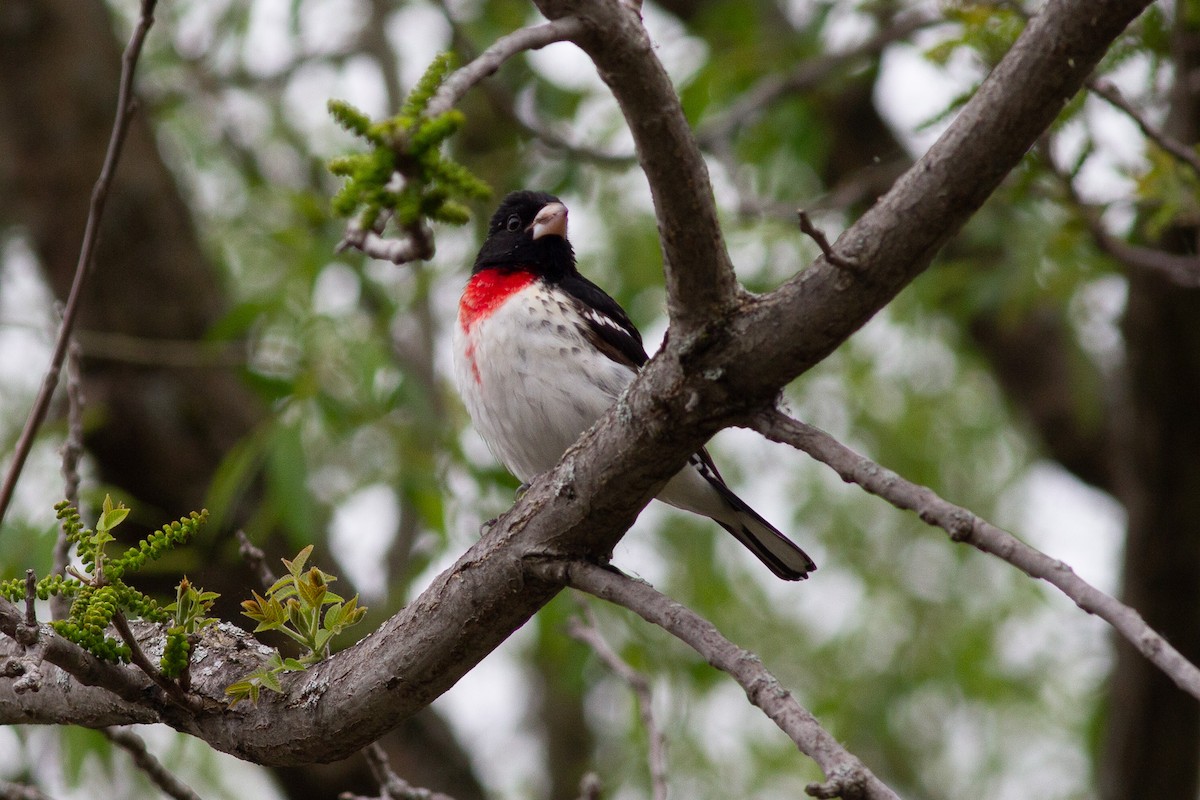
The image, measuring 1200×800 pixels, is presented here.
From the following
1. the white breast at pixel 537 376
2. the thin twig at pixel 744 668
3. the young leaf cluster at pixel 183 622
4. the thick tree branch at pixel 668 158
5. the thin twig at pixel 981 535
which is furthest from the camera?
the white breast at pixel 537 376

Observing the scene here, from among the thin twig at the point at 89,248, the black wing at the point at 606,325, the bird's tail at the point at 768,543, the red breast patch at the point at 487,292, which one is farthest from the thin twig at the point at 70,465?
the bird's tail at the point at 768,543

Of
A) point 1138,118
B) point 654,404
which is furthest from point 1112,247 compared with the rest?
point 654,404

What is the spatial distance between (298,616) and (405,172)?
135cm

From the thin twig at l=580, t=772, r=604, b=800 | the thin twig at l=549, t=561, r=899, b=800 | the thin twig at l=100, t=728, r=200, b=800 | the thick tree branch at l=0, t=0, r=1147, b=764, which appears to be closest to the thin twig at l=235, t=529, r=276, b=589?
the thick tree branch at l=0, t=0, r=1147, b=764

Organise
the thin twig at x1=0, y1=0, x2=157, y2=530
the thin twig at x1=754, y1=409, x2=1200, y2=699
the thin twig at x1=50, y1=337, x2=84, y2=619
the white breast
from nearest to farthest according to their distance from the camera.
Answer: the thin twig at x1=754, y1=409, x2=1200, y2=699 < the thin twig at x1=0, y1=0, x2=157, y2=530 < the thin twig at x1=50, y1=337, x2=84, y2=619 < the white breast

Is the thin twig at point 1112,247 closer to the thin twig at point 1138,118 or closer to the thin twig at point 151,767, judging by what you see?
the thin twig at point 1138,118

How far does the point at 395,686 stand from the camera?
2.45m

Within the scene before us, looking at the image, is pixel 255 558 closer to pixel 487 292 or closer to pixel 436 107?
pixel 487 292

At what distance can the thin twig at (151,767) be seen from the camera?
2811mm

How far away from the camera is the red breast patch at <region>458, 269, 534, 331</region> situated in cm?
407

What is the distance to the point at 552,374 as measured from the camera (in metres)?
3.83

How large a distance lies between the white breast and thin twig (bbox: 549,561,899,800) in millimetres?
1474

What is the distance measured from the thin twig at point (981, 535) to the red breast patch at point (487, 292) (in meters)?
2.12

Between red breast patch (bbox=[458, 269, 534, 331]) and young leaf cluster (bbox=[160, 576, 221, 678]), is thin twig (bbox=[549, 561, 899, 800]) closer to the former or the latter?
young leaf cluster (bbox=[160, 576, 221, 678])
